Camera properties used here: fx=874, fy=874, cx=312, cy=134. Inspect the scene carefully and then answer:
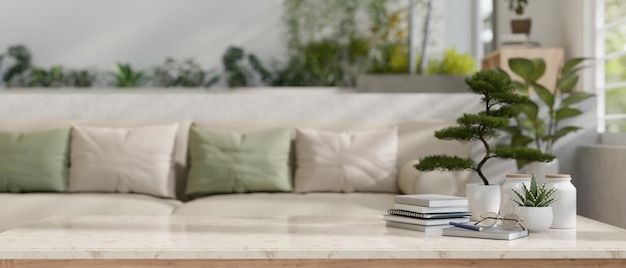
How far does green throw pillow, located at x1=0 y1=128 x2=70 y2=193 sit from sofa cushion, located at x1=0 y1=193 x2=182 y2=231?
0.20m

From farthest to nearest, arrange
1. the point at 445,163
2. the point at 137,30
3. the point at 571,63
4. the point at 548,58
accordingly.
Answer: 1. the point at 137,30
2. the point at 548,58
3. the point at 571,63
4. the point at 445,163

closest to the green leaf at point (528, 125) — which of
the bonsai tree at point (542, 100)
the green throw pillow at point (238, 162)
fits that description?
the bonsai tree at point (542, 100)

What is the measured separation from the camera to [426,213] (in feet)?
8.66

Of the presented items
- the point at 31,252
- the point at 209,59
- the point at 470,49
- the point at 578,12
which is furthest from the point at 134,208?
the point at 470,49

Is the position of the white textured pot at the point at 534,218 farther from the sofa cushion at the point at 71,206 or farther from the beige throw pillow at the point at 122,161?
the beige throw pillow at the point at 122,161

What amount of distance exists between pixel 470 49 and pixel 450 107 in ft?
8.70

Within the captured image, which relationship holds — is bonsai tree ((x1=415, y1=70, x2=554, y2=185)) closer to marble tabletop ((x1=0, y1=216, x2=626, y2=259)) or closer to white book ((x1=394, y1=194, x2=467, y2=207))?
white book ((x1=394, y1=194, x2=467, y2=207))

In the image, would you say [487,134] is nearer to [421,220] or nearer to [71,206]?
[421,220]

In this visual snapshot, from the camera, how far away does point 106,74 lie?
7441 millimetres

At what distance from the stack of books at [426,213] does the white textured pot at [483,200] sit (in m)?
0.04

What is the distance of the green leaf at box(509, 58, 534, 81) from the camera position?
4656 mm

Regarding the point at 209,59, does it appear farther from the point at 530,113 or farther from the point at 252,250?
the point at 252,250

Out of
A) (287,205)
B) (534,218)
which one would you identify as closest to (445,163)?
(534,218)

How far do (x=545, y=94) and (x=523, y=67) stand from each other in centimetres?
19
